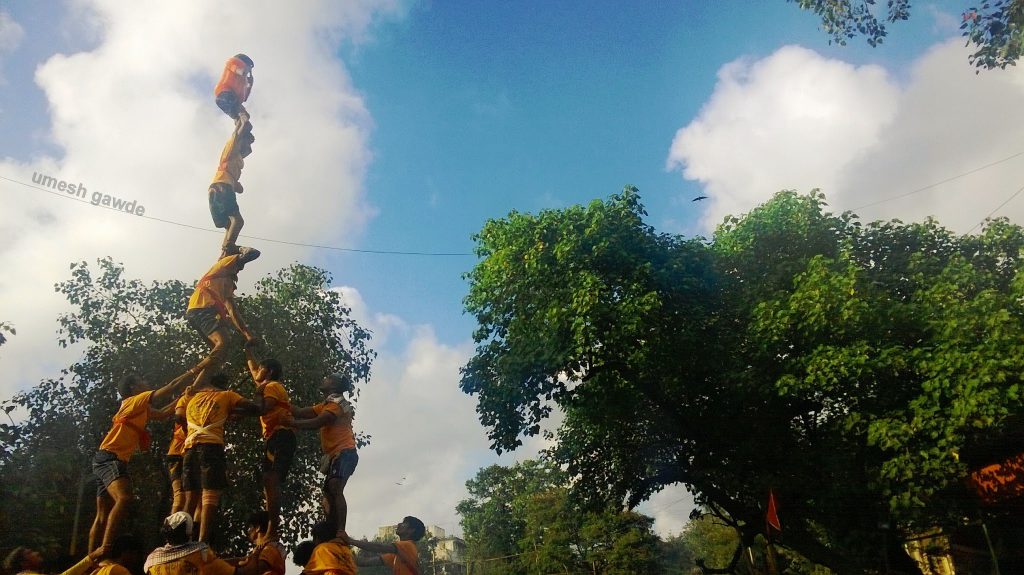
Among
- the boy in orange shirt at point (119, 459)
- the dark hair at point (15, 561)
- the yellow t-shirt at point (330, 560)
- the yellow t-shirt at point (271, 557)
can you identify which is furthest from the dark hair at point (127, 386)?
the yellow t-shirt at point (330, 560)

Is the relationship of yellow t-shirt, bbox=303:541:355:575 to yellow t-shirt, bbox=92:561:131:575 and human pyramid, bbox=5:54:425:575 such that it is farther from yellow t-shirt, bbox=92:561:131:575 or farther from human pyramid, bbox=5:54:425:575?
yellow t-shirt, bbox=92:561:131:575

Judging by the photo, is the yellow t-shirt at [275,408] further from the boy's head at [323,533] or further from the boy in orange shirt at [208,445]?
the boy's head at [323,533]

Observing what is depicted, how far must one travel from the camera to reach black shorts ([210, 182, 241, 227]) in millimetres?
9797

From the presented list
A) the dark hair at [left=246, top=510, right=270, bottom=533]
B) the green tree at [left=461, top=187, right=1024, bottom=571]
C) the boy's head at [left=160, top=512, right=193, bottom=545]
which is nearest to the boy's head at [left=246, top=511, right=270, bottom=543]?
the dark hair at [left=246, top=510, right=270, bottom=533]

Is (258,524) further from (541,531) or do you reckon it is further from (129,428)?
(541,531)

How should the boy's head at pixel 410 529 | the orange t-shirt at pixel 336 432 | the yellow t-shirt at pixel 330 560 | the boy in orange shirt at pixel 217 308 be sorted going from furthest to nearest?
the boy in orange shirt at pixel 217 308 < the orange t-shirt at pixel 336 432 < the boy's head at pixel 410 529 < the yellow t-shirt at pixel 330 560

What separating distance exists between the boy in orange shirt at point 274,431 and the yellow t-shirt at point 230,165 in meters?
3.45

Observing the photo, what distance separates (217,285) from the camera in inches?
357

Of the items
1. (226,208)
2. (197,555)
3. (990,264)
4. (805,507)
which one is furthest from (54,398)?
(990,264)

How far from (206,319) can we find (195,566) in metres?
4.41

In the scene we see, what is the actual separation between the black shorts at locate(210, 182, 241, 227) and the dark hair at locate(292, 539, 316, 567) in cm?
550

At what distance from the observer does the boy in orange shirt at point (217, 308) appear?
28.8 ft

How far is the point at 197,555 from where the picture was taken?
513cm

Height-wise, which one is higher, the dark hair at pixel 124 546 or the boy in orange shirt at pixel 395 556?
the dark hair at pixel 124 546
